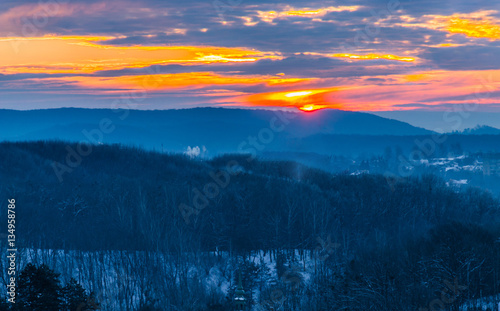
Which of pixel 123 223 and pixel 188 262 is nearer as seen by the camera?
pixel 188 262

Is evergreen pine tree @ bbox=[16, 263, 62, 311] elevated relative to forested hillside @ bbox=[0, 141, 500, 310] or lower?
lower

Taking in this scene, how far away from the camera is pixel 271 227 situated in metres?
101

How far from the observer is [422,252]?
66.3 meters

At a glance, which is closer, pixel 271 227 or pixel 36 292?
pixel 36 292

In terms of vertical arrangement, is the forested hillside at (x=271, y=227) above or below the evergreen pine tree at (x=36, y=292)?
above

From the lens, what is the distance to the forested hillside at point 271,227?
2237 inches

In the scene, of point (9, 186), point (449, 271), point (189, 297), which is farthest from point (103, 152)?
point (449, 271)

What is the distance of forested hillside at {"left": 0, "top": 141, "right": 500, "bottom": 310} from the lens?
5681cm

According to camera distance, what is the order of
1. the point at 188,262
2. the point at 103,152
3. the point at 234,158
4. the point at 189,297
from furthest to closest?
1. the point at 234,158
2. the point at 103,152
3. the point at 188,262
4. the point at 189,297

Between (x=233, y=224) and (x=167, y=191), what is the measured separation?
1470cm

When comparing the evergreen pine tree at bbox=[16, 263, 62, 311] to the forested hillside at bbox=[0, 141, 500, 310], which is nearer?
the evergreen pine tree at bbox=[16, 263, 62, 311]

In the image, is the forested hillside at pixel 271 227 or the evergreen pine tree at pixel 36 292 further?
the forested hillside at pixel 271 227

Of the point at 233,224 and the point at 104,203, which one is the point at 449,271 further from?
the point at 104,203

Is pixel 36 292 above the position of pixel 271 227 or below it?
below
